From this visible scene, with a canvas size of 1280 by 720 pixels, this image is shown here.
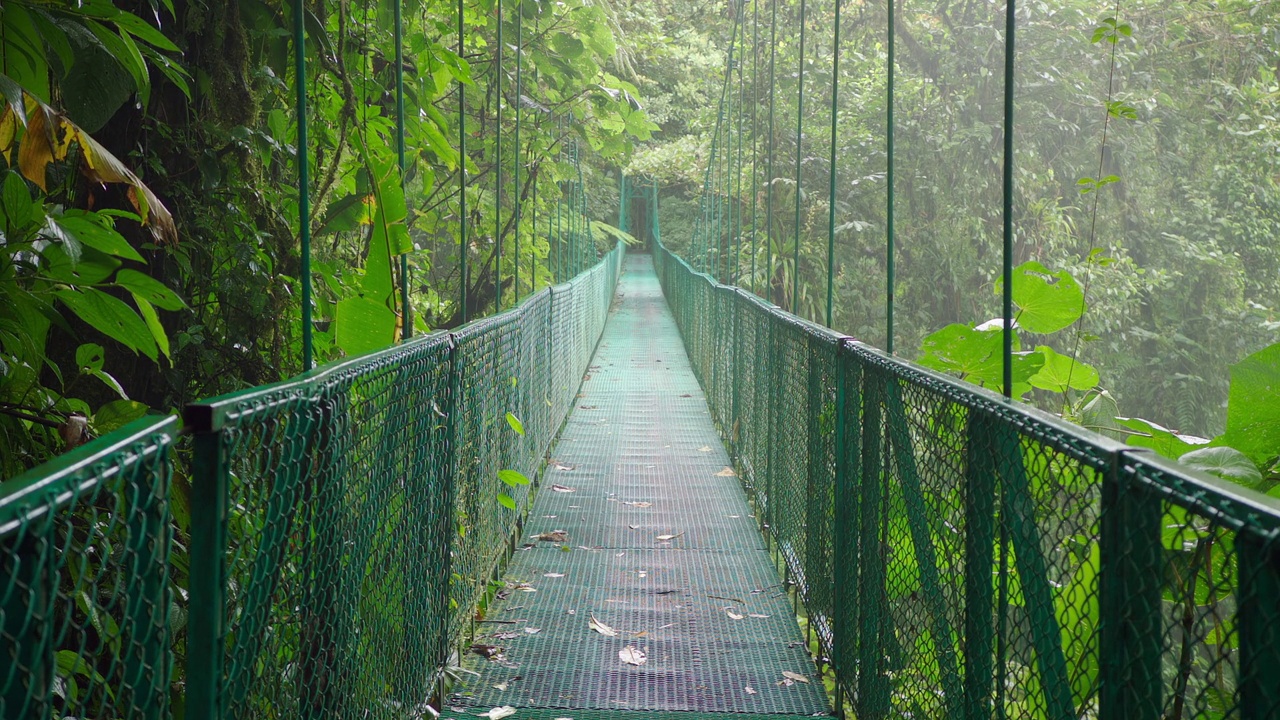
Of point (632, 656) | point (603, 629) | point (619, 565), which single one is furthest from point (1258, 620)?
point (619, 565)

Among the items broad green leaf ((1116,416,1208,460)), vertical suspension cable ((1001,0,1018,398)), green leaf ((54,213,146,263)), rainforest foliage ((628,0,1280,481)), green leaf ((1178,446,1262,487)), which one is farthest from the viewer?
rainforest foliage ((628,0,1280,481))

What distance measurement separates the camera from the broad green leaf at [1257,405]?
1.87 metres

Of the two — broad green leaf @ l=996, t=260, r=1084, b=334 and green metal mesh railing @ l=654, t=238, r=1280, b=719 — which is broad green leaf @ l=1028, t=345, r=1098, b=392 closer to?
broad green leaf @ l=996, t=260, r=1084, b=334

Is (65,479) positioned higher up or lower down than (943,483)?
higher up

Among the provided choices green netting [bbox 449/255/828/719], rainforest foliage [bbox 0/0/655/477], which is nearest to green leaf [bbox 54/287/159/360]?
rainforest foliage [bbox 0/0/655/477]

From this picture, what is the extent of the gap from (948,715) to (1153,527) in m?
0.97

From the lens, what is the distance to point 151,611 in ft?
3.48

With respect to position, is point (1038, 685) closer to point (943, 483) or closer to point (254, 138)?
point (943, 483)

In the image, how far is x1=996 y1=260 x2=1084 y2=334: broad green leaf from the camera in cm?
284

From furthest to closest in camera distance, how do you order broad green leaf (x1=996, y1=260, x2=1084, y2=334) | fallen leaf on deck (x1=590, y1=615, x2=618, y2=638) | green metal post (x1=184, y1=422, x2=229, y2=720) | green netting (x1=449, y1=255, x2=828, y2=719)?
fallen leaf on deck (x1=590, y1=615, x2=618, y2=638) < green netting (x1=449, y1=255, x2=828, y2=719) < broad green leaf (x1=996, y1=260, x2=1084, y2=334) < green metal post (x1=184, y1=422, x2=229, y2=720)

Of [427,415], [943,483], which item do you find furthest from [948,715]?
[427,415]

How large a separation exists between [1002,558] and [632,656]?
190 centimetres

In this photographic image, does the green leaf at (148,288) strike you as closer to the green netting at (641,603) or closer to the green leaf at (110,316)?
the green leaf at (110,316)

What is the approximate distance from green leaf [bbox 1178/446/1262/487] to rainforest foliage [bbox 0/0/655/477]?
1.71 m
